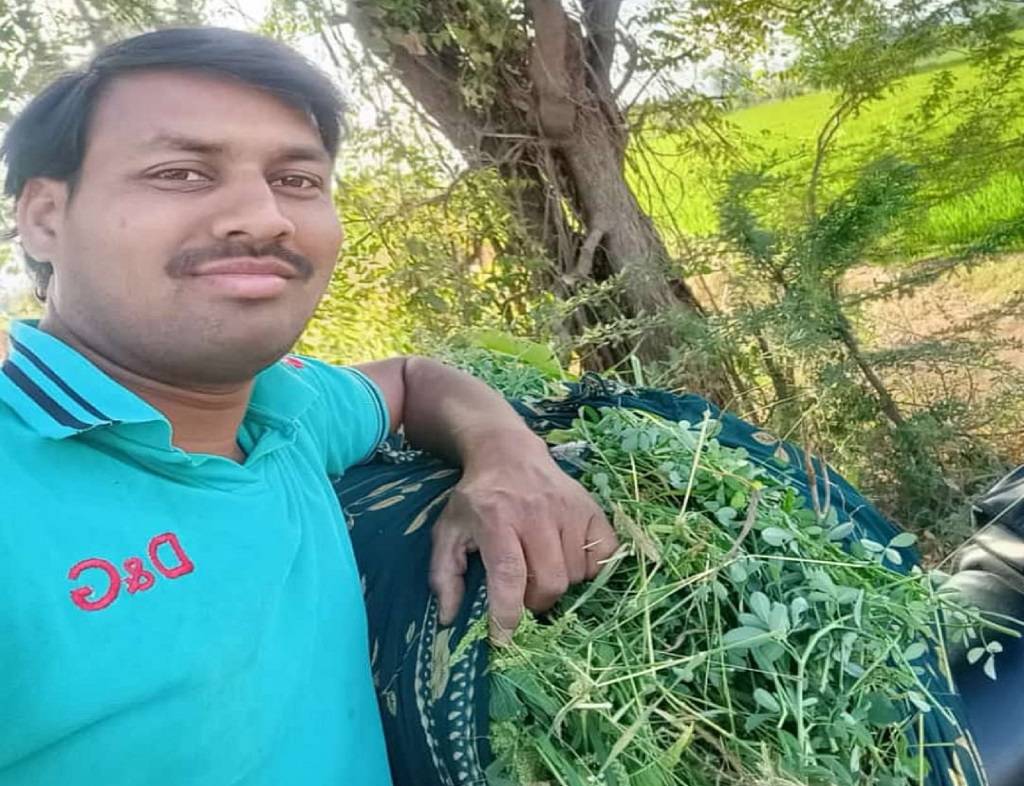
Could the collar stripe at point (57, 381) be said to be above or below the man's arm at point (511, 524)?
above

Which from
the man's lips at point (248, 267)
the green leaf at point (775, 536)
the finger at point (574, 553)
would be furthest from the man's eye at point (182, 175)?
the green leaf at point (775, 536)

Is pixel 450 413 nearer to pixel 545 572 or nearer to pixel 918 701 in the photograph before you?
pixel 545 572

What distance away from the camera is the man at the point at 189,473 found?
2.68 ft

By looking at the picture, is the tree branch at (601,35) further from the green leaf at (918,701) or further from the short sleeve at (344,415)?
the green leaf at (918,701)

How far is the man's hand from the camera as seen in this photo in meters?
0.92

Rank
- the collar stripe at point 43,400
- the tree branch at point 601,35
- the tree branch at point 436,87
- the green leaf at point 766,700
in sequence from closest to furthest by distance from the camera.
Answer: the green leaf at point 766,700 < the collar stripe at point 43,400 < the tree branch at point 436,87 < the tree branch at point 601,35

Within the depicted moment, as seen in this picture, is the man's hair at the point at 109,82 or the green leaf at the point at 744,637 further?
the man's hair at the point at 109,82

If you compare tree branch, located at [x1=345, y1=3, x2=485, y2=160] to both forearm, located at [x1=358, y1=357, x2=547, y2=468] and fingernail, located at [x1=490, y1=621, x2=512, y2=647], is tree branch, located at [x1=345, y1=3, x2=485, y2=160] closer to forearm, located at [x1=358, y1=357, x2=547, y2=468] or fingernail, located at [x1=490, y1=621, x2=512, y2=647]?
forearm, located at [x1=358, y1=357, x2=547, y2=468]

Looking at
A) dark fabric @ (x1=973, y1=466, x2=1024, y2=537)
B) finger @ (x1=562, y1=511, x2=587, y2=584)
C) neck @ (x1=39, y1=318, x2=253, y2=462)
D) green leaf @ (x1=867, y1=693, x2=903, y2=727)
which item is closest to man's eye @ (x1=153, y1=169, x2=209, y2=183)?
neck @ (x1=39, y1=318, x2=253, y2=462)

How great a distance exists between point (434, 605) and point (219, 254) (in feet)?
1.50

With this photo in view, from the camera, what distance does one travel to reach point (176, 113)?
3.36ft

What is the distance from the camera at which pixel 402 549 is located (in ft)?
3.60

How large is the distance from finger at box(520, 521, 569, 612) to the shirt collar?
1.37 ft

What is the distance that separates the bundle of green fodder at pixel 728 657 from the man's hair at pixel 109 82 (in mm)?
666
